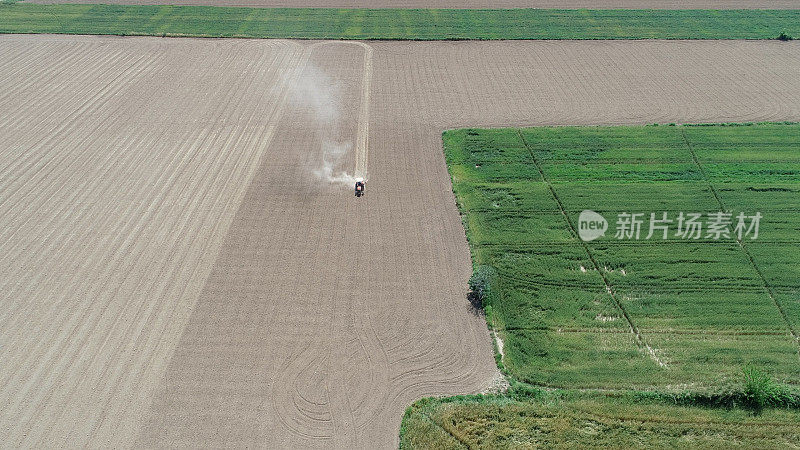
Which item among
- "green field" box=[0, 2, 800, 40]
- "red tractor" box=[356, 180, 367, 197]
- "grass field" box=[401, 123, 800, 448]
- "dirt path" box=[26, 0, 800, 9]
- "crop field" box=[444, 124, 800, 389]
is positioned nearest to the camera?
"grass field" box=[401, 123, 800, 448]

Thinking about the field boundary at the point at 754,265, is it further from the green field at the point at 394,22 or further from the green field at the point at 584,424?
the green field at the point at 394,22

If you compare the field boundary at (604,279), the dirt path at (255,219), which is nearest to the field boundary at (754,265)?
the field boundary at (604,279)

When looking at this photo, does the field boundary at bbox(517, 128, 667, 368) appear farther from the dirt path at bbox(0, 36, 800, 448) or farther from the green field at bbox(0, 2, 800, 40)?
the green field at bbox(0, 2, 800, 40)

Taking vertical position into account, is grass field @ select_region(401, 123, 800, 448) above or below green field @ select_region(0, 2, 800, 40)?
below

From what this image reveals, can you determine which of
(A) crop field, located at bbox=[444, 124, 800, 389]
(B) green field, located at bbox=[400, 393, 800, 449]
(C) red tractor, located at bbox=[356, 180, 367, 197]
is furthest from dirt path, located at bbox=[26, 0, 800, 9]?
(B) green field, located at bbox=[400, 393, 800, 449]

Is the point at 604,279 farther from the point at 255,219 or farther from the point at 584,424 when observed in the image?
the point at 255,219

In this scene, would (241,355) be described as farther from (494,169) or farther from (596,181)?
(596,181)
